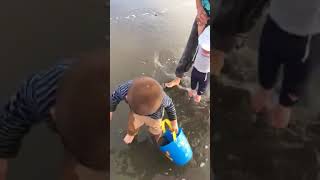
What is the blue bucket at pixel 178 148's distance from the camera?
62 cm

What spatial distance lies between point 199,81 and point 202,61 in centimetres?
3

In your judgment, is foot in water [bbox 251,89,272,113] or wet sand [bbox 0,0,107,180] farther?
foot in water [bbox 251,89,272,113]

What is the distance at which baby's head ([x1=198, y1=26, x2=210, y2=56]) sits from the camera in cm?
61

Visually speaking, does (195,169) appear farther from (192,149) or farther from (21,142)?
(21,142)

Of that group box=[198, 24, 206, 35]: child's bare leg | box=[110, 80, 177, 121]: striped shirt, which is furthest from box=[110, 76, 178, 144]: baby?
box=[198, 24, 206, 35]: child's bare leg

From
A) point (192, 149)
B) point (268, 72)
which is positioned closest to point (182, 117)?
point (192, 149)

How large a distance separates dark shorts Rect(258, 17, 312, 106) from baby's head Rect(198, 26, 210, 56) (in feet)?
0.27

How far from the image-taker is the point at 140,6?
627mm

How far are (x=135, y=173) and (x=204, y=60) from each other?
0.69 ft

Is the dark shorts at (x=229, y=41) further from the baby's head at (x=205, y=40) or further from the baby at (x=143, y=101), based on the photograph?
the baby at (x=143, y=101)

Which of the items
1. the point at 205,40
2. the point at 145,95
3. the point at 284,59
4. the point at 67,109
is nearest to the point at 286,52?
the point at 284,59

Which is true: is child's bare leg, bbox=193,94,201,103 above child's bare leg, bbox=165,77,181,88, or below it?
below

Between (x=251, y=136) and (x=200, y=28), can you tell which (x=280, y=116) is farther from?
(x=200, y=28)

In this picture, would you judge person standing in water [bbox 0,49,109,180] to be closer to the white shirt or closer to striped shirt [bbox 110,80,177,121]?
striped shirt [bbox 110,80,177,121]
